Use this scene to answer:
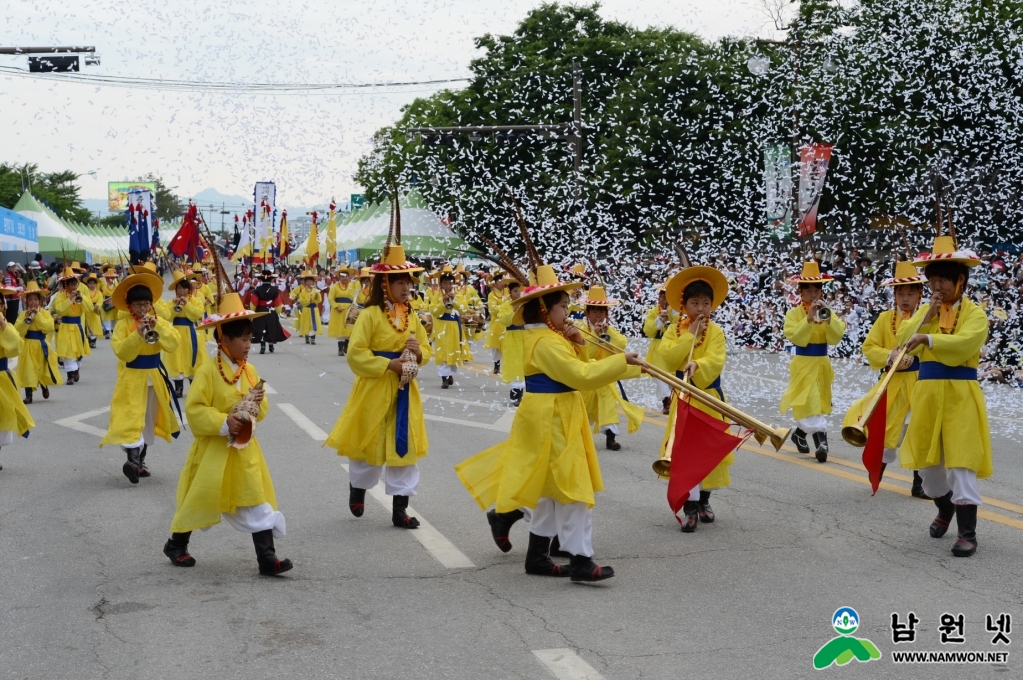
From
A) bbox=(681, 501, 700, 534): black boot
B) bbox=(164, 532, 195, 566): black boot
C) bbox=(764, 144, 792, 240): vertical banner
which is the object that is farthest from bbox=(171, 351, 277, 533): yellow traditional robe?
bbox=(764, 144, 792, 240): vertical banner

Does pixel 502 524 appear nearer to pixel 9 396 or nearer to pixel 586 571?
pixel 586 571

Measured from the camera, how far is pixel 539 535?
643 cm

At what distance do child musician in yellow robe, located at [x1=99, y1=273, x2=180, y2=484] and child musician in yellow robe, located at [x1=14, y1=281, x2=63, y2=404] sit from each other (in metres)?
5.71

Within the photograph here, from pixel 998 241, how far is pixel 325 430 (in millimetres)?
11487

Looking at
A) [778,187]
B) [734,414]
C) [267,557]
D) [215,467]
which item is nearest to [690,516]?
[734,414]

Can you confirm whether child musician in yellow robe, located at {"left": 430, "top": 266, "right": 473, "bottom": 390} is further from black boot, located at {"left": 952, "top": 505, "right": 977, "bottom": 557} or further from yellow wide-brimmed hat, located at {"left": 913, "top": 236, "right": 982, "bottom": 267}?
black boot, located at {"left": 952, "top": 505, "right": 977, "bottom": 557}

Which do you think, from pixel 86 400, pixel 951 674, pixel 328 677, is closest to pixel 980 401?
pixel 951 674

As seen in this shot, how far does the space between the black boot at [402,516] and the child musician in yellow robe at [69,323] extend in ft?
39.3

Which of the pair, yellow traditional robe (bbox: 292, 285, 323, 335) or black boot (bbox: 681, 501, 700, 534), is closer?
black boot (bbox: 681, 501, 700, 534)

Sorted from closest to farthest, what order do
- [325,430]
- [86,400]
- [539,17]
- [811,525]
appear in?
[811,525] < [325,430] < [86,400] < [539,17]

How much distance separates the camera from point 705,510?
7922 mm

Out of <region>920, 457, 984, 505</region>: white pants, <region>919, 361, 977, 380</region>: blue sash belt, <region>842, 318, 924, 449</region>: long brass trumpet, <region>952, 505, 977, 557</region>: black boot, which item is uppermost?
<region>919, 361, 977, 380</region>: blue sash belt

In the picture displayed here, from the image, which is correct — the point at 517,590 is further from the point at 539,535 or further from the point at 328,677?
the point at 328,677

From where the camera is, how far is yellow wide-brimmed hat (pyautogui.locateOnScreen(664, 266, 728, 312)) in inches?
302
